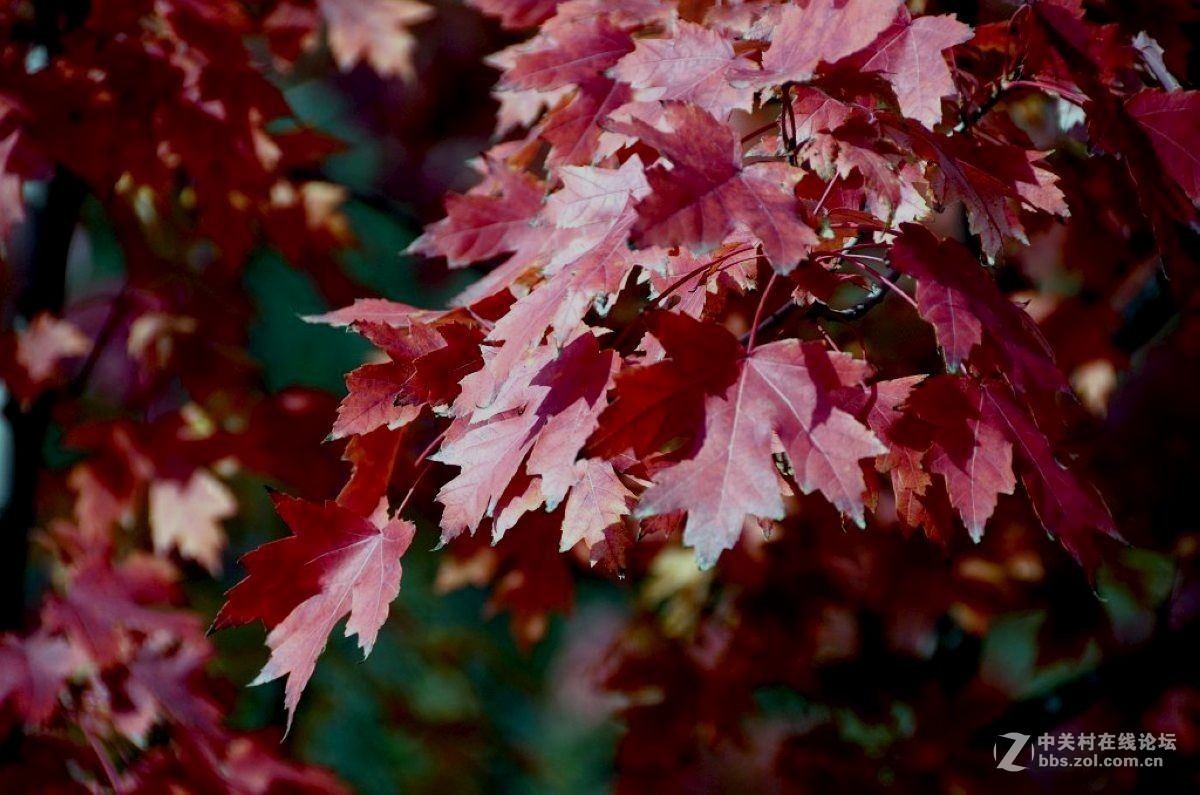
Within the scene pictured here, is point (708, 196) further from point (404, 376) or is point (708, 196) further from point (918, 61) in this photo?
point (404, 376)

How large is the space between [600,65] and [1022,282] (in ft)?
3.61

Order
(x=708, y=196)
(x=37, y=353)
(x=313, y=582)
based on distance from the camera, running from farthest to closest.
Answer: (x=37, y=353) → (x=313, y=582) → (x=708, y=196)

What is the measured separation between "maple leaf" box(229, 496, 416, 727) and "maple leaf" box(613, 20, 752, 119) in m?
0.49

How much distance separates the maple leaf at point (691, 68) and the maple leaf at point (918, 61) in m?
0.13

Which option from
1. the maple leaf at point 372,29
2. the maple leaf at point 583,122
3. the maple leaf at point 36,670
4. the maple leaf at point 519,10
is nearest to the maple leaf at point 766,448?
the maple leaf at point 583,122

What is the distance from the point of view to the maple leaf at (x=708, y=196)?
2.53 ft

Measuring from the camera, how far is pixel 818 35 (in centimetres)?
87

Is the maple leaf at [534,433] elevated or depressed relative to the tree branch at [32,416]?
elevated

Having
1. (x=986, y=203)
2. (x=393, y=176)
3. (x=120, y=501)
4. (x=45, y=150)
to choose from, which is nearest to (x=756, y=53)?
(x=986, y=203)

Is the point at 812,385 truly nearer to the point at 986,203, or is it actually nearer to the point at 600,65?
the point at 986,203

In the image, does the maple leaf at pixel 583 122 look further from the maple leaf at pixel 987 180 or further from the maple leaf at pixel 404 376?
the maple leaf at pixel 987 180

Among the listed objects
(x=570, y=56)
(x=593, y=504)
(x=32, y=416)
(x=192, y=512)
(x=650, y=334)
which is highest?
(x=570, y=56)

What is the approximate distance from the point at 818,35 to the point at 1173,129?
401 mm

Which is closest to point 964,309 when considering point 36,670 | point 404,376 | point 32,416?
point 404,376
